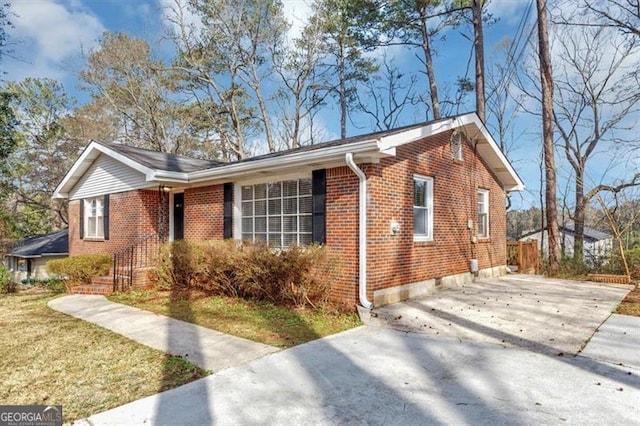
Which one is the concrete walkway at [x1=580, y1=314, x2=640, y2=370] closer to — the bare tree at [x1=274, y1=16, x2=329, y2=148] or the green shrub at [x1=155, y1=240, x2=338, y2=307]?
the green shrub at [x1=155, y1=240, x2=338, y2=307]

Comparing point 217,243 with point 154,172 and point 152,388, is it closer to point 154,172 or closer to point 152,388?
point 154,172

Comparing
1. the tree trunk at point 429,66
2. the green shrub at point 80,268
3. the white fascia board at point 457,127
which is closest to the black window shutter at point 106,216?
the green shrub at point 80,268

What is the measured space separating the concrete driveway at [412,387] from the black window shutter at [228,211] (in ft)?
15.5

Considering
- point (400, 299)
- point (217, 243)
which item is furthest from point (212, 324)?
point (400, 299)

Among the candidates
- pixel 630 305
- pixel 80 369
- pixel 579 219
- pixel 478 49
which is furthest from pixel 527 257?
pixel 80 369

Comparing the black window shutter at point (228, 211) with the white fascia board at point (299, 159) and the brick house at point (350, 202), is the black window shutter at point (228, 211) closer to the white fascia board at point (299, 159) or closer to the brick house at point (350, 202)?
the brick house at point (350, 202)

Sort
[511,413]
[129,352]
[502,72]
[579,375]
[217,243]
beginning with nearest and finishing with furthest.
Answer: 1. [511,413]
2. [579,375]
3. [129,352]
4. [217,243]
5. [502,72]

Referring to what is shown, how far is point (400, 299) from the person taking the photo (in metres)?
7.41

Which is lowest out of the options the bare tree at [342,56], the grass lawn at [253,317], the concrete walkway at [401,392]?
the concrete walkway at [401,392]

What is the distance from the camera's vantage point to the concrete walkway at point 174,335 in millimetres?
4652

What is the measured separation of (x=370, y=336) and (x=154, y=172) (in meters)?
6.96

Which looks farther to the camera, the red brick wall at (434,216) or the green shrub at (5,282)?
the green shrub at (5,282)

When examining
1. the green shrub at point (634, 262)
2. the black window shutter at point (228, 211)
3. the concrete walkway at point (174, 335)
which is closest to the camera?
the concrete walkway at point (174, 335)

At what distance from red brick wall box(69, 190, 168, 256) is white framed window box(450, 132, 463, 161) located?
8.22m
